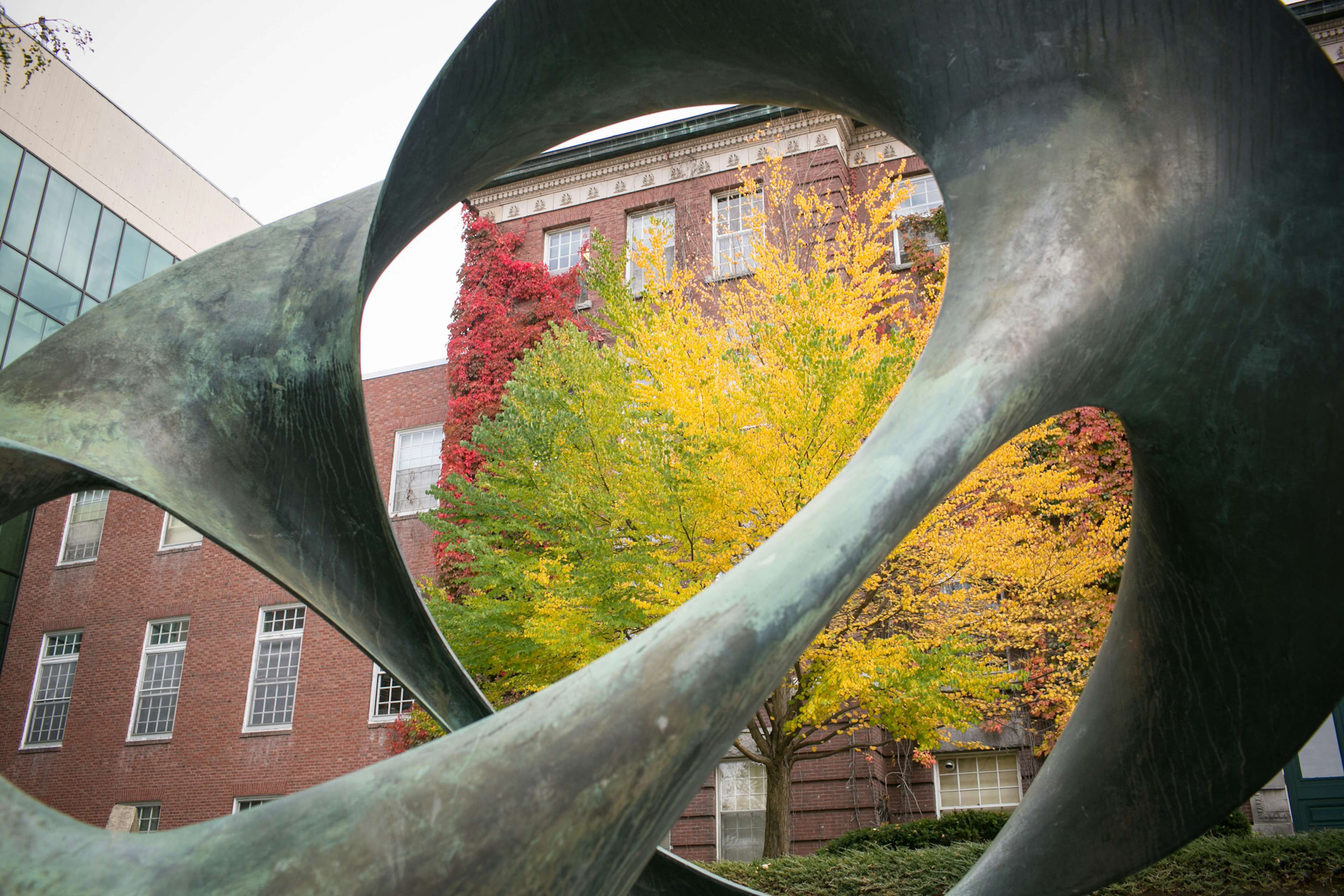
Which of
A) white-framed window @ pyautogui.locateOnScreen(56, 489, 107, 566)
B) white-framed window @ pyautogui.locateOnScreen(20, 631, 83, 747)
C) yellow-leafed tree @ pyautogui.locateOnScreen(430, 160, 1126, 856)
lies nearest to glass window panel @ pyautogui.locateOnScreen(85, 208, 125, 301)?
white-framed window @ pyautogui.locateOnScreen(56, 489, 107, 566)

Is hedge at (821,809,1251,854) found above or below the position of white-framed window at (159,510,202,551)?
below

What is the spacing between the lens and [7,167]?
70.2 feet

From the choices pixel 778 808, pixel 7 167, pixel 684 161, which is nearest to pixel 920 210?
pixel 684 161

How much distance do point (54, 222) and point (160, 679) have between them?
10015 mm

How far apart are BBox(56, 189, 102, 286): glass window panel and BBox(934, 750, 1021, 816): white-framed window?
64.7ft

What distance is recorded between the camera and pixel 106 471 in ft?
11.9

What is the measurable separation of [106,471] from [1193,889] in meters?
9.76

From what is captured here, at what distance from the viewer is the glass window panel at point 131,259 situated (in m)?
24.3

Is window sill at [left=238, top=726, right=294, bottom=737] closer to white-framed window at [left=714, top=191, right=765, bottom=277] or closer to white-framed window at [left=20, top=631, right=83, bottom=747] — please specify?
white-framed window at [left=20, top=631, right=83, bottom=747]

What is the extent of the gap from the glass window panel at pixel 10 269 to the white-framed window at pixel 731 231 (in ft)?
44.8

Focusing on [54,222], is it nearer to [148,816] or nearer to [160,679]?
[160,679]

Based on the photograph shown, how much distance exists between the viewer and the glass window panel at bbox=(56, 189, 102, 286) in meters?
22.5

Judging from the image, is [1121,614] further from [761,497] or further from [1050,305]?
[761,497]

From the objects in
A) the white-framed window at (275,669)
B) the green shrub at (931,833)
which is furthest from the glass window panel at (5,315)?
the green shrub at (931,833)
